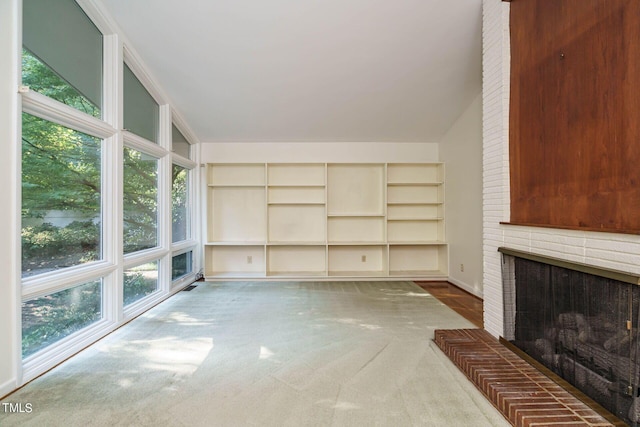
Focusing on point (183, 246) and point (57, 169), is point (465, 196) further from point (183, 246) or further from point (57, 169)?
point (57, 169)

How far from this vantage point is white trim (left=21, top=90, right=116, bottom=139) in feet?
7.33

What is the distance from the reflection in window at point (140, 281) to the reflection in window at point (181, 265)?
0.50m

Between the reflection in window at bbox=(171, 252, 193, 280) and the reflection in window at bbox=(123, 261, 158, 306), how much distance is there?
497 millimetres

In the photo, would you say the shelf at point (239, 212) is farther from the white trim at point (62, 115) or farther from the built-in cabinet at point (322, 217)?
the white trim at point (62, 115)

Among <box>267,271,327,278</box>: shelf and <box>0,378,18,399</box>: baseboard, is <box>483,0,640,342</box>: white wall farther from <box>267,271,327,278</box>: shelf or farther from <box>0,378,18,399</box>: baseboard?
<box>0,378,18,399</box>: baseboard

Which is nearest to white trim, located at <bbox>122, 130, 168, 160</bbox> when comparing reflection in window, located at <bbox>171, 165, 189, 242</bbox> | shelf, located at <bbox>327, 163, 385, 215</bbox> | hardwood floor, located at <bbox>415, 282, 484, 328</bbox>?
reflection in window, located at <bbox>171, 165, 189, 242</bbox>

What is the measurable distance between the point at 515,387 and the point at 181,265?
4564mm

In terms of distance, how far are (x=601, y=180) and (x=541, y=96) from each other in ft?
2.67

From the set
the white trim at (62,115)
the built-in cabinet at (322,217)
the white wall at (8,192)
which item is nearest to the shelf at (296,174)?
the built-in cabinet at (322,217)

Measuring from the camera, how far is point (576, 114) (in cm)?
197

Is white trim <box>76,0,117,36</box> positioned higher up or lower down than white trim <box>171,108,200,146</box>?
higher up

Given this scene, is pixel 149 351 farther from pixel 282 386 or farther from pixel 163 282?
pixel 163 282

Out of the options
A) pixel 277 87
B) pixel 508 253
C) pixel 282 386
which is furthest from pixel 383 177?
pixel 282 386

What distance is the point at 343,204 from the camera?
18.7ft
